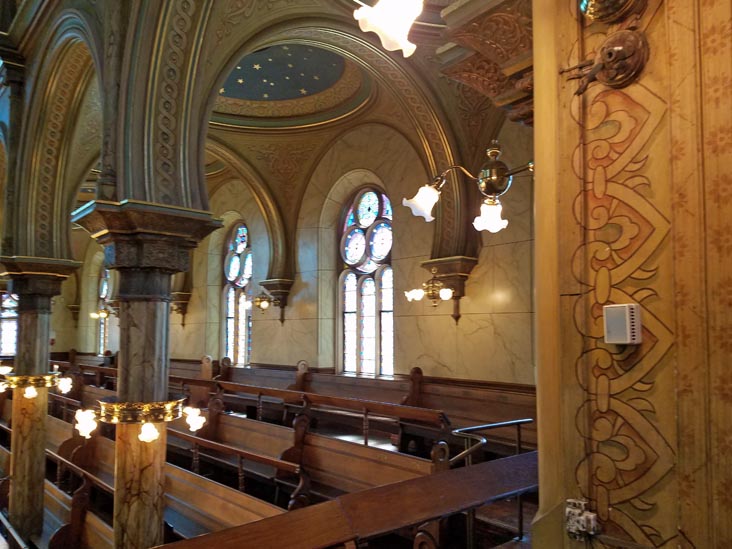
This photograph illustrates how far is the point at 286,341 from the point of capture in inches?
522

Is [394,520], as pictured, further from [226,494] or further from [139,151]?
[139,151]

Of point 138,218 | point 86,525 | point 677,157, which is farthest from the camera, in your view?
point 86,525

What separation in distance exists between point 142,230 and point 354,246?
738 centimetres

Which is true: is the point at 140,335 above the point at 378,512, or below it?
above

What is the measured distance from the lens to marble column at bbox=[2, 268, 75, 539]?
8492 millimetres

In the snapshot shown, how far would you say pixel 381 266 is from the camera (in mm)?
11961

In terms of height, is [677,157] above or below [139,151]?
below

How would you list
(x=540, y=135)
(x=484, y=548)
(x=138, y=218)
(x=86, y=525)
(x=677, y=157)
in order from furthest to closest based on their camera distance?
(x=86, y=525), (x=138, y=218), (x=484, y=548), (x=540, y=135), (x=677, y=157)

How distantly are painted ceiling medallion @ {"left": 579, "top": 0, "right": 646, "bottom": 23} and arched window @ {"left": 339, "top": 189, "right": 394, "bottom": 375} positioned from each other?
9.45 m

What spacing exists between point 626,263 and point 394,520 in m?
1.27

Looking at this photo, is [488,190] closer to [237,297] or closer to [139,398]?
[139,398]

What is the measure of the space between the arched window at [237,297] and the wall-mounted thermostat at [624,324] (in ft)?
44.9

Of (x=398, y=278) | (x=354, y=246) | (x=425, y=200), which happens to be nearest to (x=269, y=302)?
(x=354, y=246)

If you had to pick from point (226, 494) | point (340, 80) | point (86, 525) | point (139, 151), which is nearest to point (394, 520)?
point (226, 494)
